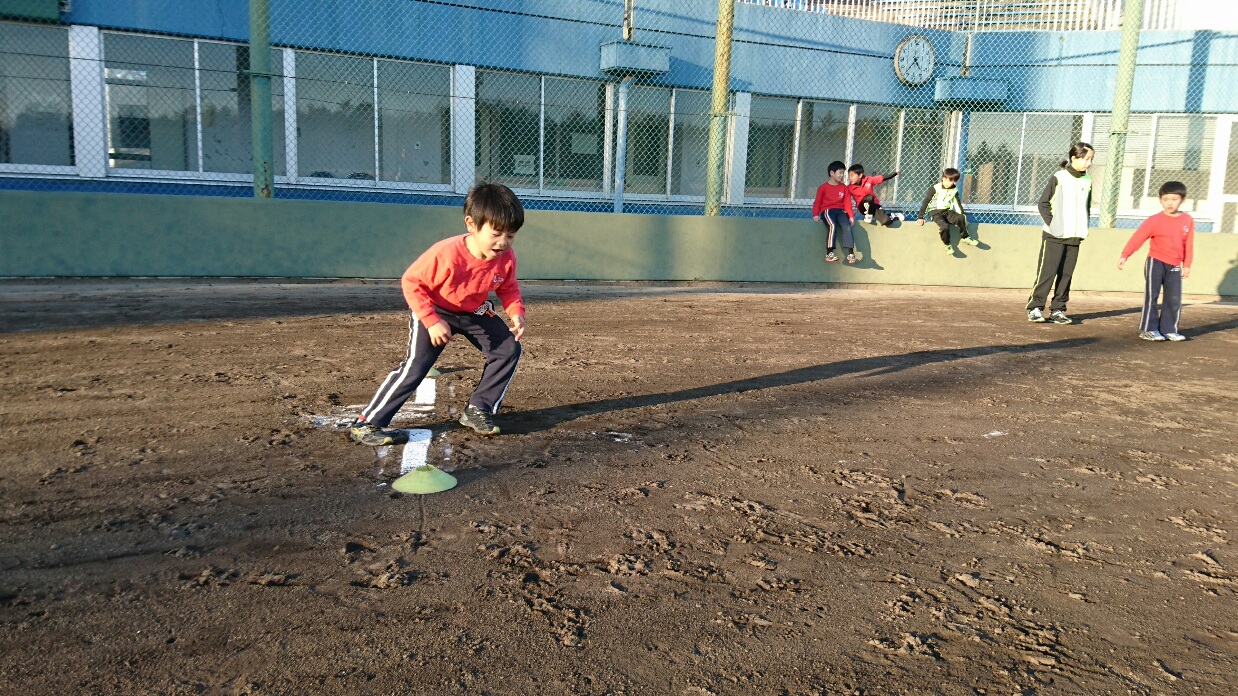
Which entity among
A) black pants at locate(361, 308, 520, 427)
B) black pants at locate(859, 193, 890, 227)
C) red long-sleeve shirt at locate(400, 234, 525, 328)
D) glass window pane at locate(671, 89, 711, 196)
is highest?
glass window pane at locate(671, 89, 711, 196)

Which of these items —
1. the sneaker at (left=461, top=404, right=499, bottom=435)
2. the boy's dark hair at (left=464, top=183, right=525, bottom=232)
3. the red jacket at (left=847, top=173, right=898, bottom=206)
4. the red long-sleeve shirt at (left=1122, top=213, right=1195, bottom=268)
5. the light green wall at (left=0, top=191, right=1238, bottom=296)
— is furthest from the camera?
the red jacket at (left=847, top=173, right=898, bottom=206)

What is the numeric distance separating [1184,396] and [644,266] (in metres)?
6.77

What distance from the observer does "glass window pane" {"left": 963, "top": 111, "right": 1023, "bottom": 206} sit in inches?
837

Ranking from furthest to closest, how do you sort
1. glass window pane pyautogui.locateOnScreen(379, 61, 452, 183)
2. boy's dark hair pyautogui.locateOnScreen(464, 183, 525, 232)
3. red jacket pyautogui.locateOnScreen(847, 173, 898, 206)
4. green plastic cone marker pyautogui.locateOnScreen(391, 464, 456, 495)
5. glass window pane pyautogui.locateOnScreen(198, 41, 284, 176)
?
glass window pane pyautogui.locateOnScreen(379, 61, 452, 183) < glass window pane pyautogui.locateOnScreen(198, 41, 284, 176) < red jacket pyautogui.locateOnScreen(847, 173, 898, 206) < boy's dark hair pyautogui.locateOnScreen(464, 183, 525, 232) < green plastic cone marker pyautogui.locateOnScreen(391, 464, 456, 495)

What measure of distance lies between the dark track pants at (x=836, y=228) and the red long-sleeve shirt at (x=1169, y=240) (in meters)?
4.06

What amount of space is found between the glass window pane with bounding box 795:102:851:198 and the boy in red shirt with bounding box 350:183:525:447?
1611 centimetres

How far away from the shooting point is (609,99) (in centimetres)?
1816

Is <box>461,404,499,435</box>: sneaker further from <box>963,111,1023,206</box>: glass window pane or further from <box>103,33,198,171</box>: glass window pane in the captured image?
<box>963,111,1023,206</box>: glass window pane

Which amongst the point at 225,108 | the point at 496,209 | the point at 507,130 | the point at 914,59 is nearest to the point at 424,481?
the point at 496,209

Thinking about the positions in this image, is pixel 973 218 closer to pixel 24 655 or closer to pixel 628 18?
pixel 628 18

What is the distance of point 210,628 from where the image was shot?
2.81 m

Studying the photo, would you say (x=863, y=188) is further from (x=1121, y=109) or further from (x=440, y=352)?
(x=440, y=352)

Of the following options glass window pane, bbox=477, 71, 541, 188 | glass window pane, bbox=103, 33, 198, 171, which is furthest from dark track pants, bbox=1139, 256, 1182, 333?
glass window pane, bbox=103, 33, 198, 171

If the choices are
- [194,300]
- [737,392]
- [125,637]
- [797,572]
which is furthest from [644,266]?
[125,637]
